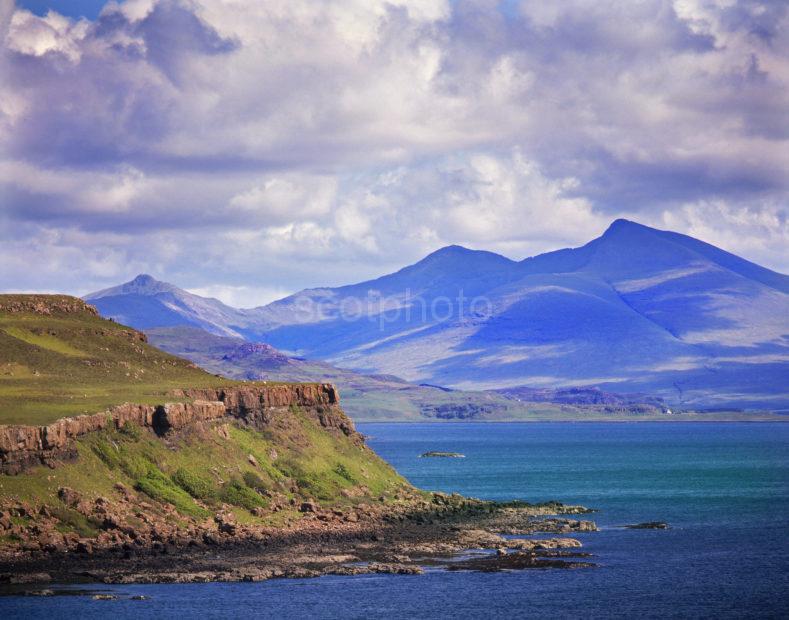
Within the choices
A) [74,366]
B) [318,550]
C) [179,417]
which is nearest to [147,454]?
[179,417]

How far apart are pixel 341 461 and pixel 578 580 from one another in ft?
163

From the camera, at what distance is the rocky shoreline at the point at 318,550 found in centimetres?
Result: 10512

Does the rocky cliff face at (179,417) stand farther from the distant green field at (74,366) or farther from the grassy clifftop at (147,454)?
the distant green field at (74,366)

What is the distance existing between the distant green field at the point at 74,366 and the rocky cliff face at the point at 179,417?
2.64 m

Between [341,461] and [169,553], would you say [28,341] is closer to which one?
[341,461]

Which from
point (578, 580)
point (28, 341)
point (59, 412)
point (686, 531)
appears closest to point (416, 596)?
point (578, 580)

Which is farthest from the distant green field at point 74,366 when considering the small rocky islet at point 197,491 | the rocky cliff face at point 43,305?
the small rocky islet at point 197,491

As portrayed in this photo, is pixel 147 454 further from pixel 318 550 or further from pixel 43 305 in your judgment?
pixel 43 305

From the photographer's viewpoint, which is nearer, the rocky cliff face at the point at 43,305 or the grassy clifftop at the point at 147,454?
the grassy clifftop at the point at 147,454

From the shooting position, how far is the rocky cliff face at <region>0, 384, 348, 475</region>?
113875 millimetres

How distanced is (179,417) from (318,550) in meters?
23.0

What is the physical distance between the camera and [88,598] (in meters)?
96.2

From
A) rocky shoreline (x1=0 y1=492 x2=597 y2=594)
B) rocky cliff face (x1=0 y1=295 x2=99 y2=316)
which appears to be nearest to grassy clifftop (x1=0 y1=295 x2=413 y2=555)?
rocky cliff face (x1=0 y1=295 x2=99 y2=316)

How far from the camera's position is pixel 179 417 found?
136 meters
